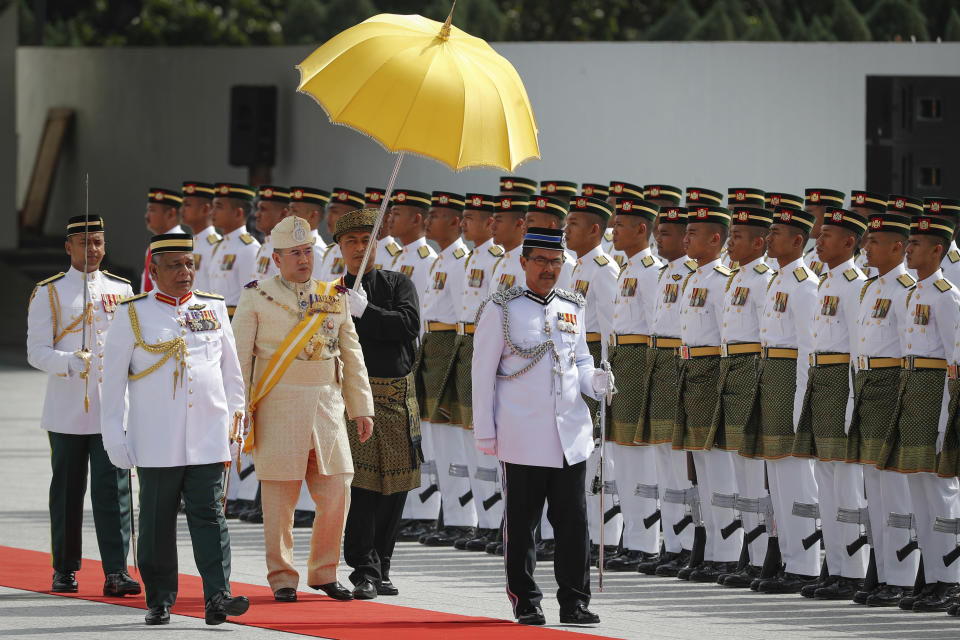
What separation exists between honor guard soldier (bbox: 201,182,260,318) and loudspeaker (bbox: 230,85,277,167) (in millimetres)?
8817

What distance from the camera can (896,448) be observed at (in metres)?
9.41

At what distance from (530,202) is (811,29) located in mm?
12902

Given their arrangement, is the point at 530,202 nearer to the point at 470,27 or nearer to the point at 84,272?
the point at 84,272

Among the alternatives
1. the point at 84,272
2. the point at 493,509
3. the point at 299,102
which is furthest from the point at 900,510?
the point at 299,102

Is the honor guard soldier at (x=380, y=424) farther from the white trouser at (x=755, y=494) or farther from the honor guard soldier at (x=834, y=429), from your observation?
the honor guard soldier at (x=834, y=429)

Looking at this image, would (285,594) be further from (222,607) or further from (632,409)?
(632,409)

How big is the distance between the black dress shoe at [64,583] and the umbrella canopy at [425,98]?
2.92 metres

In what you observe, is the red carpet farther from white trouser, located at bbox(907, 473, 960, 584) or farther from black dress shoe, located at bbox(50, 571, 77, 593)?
white trouser, located at bbox(907, 473, 960, 584)

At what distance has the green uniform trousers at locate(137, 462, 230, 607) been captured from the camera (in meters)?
8.29

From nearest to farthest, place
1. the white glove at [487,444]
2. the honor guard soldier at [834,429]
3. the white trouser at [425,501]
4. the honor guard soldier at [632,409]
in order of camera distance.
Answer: the white glove at [487,444] → the honor guard soldier at [834,429] → the honor guard soldier at [632,409] → the white trouser at [425,501]

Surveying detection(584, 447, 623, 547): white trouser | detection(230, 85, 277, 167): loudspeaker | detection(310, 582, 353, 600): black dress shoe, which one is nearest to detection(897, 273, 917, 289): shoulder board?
detection(584, 447, 623, 547): white trouser

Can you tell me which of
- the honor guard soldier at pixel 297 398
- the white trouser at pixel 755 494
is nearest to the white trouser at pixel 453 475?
the white trouser at pixel 755 494

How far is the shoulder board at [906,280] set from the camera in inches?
380

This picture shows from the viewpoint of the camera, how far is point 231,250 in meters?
13.1
